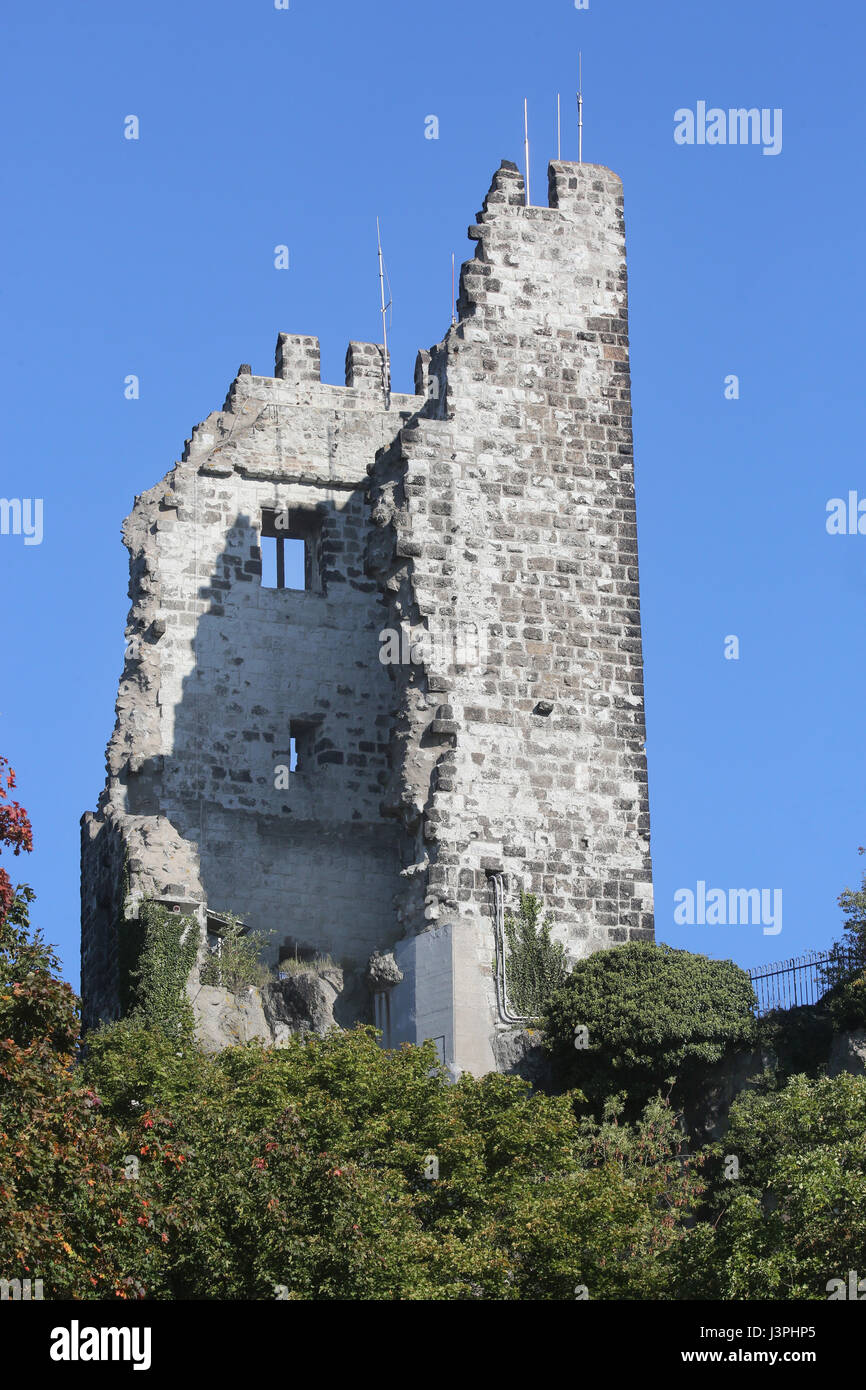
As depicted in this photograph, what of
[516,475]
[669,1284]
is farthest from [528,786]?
[669,1284]

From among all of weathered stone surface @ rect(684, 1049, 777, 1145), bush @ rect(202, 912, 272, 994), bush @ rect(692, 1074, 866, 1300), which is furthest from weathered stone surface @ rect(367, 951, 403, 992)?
bush @ rect(692, 1074, 866, 1300)

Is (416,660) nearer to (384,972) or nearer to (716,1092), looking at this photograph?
(384,972)

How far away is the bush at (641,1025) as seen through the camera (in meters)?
35.9

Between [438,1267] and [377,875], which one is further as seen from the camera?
[377,875]

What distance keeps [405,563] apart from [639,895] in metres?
5.64

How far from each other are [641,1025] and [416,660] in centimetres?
620

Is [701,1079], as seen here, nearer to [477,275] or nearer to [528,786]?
[528,786]

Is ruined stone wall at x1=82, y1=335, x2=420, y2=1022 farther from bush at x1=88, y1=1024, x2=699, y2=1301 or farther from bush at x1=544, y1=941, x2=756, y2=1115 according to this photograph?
bush at x1=88, y1=1024, x2=699, y2=1301

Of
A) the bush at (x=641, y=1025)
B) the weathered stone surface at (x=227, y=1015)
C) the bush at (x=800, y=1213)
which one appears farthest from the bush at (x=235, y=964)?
the bush at (x=800, y=1213)

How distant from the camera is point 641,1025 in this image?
117 feet

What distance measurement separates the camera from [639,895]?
3884 centimetres

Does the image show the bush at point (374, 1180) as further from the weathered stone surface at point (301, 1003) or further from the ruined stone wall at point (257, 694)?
the ruined stone wall at point (257, 694)

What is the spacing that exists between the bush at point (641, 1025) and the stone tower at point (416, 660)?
1.08 m
